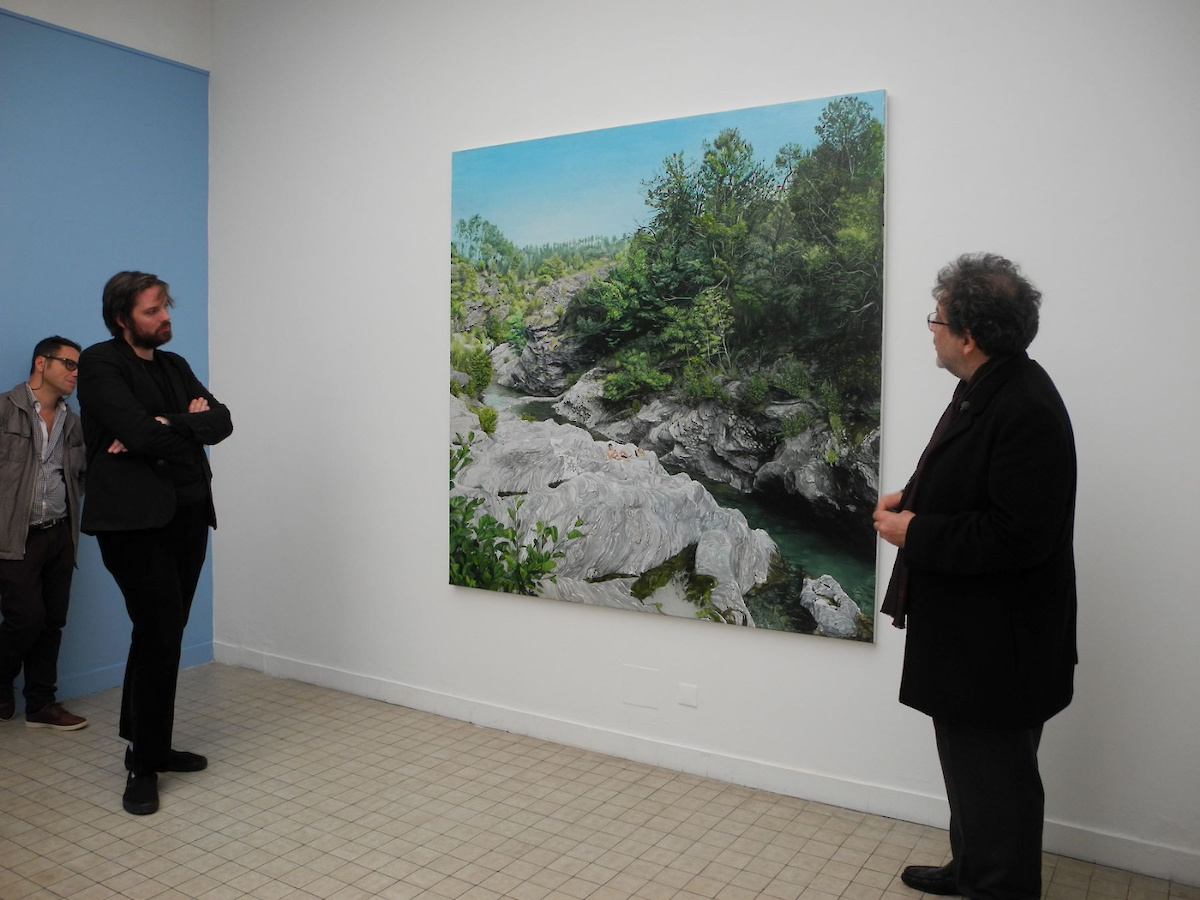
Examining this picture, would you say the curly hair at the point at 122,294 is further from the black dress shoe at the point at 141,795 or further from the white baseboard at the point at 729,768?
the white baseboard at the point at 729,768

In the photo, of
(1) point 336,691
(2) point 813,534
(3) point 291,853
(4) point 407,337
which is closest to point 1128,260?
(2) point 813,534

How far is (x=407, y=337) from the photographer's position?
156 inches

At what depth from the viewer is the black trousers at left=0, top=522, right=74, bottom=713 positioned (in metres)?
3.64

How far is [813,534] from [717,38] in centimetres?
167

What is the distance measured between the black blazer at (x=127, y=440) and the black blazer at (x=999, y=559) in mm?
2249

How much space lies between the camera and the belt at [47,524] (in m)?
3.70

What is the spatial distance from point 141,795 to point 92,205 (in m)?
2.53

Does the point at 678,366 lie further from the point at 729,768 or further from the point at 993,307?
the point at 729,768

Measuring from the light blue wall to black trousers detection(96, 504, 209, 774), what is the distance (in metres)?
0.96

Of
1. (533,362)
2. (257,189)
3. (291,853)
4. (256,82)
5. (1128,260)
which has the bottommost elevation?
(291,853)

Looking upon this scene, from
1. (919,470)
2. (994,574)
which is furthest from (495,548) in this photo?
(994,574)

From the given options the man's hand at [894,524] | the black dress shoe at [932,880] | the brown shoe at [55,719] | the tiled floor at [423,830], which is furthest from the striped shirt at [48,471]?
the black dress shoe at [932,880]

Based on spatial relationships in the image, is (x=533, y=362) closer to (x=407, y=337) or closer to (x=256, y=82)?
(x=407, y=337)

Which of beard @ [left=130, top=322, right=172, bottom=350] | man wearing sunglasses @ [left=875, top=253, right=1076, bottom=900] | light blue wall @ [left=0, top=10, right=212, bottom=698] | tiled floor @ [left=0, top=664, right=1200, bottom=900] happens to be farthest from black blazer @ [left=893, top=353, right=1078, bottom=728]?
light blue wall @ [left=0, top=10, right=212, bottom=698]
